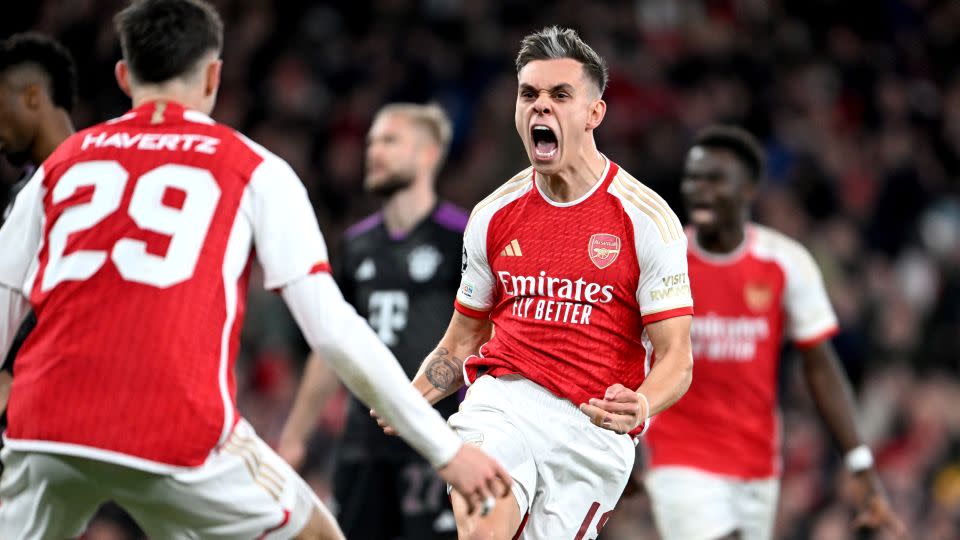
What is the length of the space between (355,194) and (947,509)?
6490 millimetres

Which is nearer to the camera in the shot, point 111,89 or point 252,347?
point 252,347

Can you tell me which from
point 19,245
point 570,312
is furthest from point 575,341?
point 19,245

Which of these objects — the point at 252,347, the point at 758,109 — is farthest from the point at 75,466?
the point at 758,109

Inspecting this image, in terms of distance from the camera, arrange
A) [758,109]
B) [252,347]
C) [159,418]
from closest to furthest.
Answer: [159,418]
[252,347]
[758,109]

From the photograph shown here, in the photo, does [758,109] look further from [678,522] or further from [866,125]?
[678,522]

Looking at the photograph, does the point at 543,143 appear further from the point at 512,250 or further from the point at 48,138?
the point at 48,138

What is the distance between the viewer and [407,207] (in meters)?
7.72

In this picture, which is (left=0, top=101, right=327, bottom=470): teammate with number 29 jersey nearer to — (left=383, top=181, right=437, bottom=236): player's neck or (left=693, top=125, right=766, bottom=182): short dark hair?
(left=383, top=181, right=437, bottom=236): player's neck

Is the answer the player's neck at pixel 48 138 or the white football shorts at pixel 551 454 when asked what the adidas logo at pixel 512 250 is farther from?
the player's neck at pixel 48 138

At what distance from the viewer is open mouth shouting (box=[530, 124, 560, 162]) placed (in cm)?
500

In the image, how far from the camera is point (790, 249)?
24.0ft

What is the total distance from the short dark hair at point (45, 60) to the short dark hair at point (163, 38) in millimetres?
1663

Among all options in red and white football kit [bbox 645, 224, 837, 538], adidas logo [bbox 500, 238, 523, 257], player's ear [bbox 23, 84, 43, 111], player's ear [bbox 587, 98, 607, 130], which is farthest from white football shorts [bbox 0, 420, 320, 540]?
red and white football kit [bbox 645, 224, 837, 538]

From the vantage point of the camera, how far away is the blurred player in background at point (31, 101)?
559 cm
